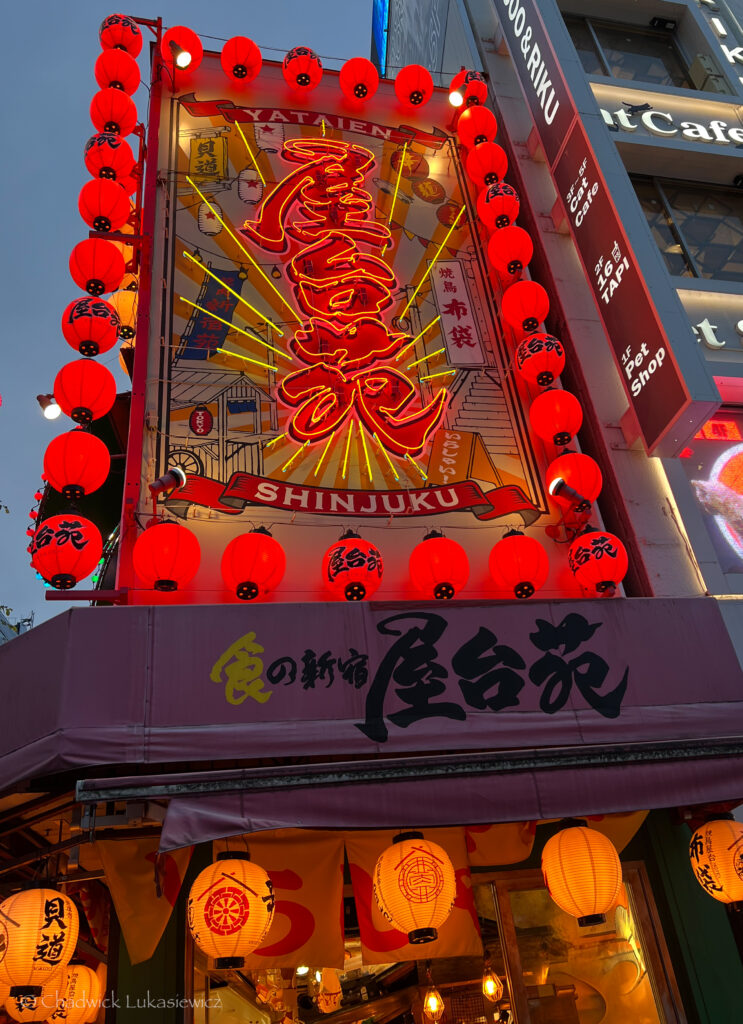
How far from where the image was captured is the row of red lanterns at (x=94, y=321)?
738cm

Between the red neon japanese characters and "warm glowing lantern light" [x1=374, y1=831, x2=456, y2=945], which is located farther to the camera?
the red neon japanese characters

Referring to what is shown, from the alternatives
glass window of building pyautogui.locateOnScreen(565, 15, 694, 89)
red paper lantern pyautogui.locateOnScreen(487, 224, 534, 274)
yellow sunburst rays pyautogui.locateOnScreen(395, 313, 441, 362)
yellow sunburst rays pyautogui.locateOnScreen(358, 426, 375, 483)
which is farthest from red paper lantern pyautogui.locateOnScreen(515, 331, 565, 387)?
glass window of building pyautogui.locateOnScreen(565, 15, 694, 89)

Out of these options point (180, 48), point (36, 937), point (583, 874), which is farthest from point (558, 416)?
→ point (180, 48)

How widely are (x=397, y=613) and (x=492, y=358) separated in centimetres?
464

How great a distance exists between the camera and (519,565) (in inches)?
313

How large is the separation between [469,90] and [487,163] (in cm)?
189

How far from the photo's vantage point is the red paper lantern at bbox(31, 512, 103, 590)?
7.27 metres

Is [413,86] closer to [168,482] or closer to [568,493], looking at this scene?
[568,493]

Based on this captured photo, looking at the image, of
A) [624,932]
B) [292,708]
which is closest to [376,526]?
[292,708]

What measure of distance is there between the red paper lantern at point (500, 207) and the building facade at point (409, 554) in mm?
247

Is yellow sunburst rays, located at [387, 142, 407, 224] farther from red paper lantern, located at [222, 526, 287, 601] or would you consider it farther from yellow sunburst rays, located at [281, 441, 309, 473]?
red paper lantern, located at [222, 526, 287, 601]

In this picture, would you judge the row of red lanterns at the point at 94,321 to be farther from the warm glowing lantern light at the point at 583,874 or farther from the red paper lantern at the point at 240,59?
the warm glowing lantern light at the point at 583,874

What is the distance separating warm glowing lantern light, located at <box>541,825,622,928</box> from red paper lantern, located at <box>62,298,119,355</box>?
22.9ft

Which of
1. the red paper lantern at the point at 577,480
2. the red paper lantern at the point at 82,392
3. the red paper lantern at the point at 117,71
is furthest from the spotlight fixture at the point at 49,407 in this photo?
the red paper lantern at the point at 577,480
